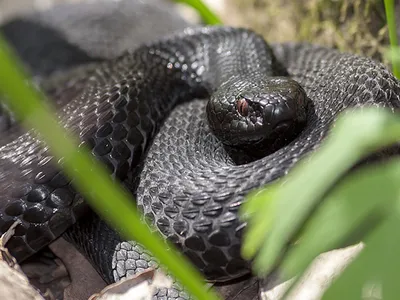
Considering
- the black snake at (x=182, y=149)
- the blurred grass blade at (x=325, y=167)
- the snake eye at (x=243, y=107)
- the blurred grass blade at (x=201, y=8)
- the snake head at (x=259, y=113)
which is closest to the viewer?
the blurred grass blade at (x=325, y=167)

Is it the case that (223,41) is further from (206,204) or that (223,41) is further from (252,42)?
(206,204)

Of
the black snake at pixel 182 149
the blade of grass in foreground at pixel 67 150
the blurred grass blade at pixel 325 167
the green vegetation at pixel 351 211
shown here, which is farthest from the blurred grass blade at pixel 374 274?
the black snake at pixel 182 149

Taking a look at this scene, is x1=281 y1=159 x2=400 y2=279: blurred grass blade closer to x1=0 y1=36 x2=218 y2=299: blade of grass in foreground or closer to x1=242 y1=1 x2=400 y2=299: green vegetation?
x1=242 y1=1 x2=400 y2=299: green vegetation

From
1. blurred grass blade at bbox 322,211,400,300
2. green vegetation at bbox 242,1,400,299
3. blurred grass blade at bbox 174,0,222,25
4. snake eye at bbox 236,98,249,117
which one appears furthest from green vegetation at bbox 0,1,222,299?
blurred grass blade at bbox 174,0,222,25

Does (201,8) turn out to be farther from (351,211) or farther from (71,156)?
(351,211)

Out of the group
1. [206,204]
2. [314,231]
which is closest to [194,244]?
[206,204]

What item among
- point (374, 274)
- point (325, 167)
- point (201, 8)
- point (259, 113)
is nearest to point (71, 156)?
point (325, 167)

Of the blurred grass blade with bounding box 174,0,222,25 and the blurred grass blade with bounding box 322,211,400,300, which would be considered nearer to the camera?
the blurred grass blade with bounding box 322,211,400,300

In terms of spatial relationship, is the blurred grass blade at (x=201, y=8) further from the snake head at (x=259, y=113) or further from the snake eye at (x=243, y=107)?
the snake eye at (x=243, y=107)
